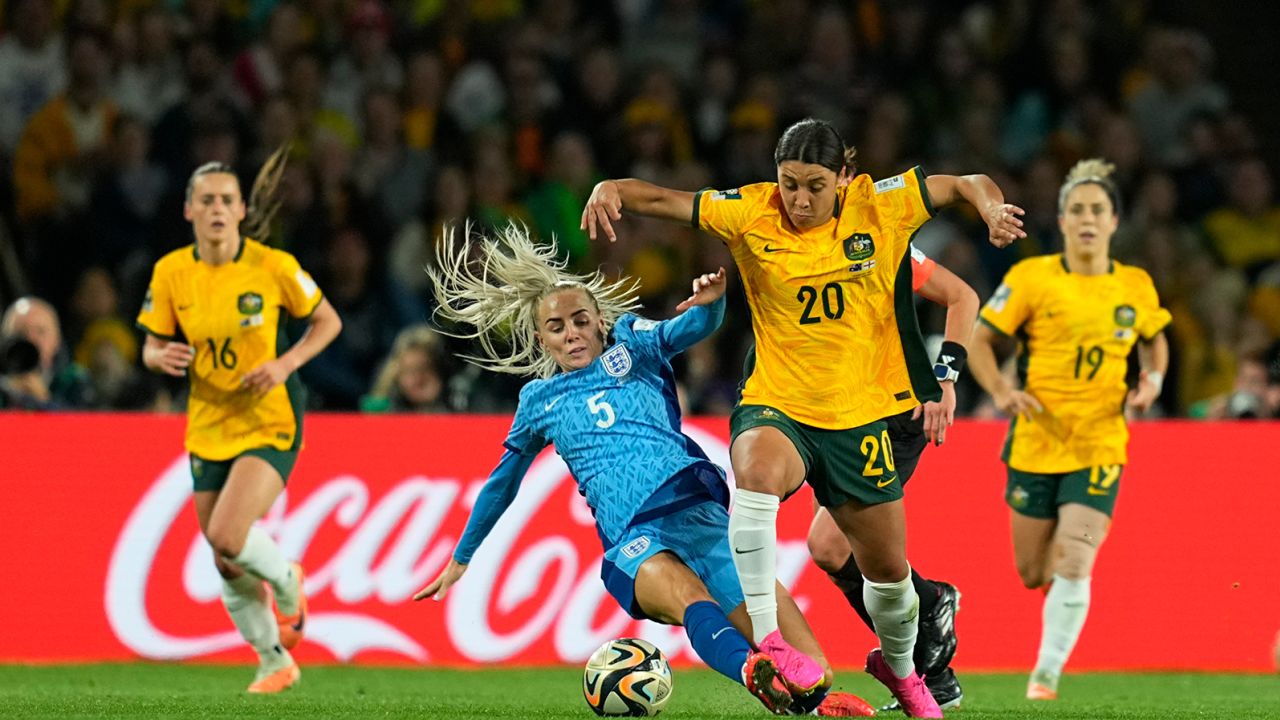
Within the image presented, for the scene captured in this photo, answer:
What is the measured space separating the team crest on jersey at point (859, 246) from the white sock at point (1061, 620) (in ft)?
Answer: 9.54

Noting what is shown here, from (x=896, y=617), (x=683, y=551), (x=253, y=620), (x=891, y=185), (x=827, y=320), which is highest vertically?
(x=891, y=185)

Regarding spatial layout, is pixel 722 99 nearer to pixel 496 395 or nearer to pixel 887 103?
pixel 887 103

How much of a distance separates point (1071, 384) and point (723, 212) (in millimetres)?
3139

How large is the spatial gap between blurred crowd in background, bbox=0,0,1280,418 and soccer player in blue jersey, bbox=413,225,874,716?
→ 389cm

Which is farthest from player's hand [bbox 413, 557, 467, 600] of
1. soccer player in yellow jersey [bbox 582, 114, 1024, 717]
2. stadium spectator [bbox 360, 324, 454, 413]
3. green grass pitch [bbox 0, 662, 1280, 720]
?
stadium spectator [bbox 360, 324, 454, 413]

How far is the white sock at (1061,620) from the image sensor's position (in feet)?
28.7

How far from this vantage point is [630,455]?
22.6 feet

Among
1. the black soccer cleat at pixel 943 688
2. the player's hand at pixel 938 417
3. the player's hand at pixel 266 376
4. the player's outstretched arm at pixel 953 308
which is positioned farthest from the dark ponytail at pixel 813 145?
the player's hand at pixel 266 376

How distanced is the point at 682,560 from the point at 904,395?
1034mm

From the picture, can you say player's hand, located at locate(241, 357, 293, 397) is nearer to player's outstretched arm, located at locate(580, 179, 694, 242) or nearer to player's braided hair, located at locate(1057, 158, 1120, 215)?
player's outstretched arm, located at locate(580, 179, 694, 242)

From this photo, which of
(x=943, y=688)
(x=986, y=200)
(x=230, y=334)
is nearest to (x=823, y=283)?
(x=986, y=200)

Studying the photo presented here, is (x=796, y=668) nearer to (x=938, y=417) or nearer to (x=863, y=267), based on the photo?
(x=938, y=417)

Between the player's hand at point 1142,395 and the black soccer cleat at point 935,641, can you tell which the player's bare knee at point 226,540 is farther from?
the player's hand at point 1142,395

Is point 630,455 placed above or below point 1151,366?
above
